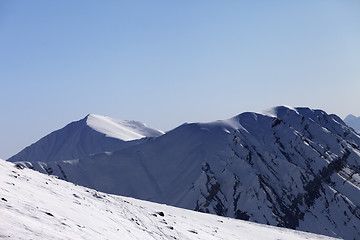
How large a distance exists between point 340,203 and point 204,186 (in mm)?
34847

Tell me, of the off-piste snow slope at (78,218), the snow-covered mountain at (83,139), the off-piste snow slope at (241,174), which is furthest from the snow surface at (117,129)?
the off-piste snow slope at (78,218)

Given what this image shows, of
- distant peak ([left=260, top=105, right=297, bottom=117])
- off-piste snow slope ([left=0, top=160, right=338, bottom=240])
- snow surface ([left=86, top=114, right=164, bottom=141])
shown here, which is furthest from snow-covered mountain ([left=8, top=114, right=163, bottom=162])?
off-piste snow slope ([left=0, top=160, right=338, bottom=240])

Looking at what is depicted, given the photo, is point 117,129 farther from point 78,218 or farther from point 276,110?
point 78,218

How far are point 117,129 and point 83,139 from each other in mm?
17471

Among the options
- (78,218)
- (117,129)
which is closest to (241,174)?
(78,218)

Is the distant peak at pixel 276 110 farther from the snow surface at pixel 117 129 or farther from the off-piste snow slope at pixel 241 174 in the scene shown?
the snow surface at pixel 117 129

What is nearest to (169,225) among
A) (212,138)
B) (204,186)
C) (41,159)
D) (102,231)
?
(102,231)

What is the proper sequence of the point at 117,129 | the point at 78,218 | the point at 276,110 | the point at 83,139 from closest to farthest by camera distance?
the point at 78,218 → the point at 276,110 → the point at 83,139 → the point at 117,129

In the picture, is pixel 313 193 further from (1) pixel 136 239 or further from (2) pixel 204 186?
(1) pixel 136 239

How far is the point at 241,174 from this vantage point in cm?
9556

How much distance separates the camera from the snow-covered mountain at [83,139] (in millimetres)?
161625

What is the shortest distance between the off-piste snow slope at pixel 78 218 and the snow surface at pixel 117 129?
443 feet

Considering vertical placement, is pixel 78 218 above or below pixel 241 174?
above

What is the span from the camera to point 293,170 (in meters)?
Result: 103
